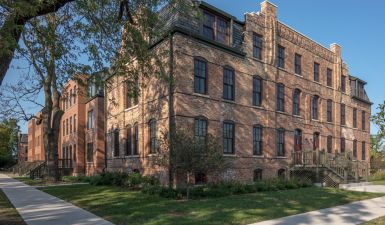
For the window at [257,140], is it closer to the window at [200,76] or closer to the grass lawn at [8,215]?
the window at [200,76]

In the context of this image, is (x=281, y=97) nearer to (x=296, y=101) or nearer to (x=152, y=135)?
(x=296, y=101)

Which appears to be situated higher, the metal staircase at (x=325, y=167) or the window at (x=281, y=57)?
the window at (x=281, y=57)

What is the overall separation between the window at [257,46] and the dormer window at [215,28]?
2.60 metres

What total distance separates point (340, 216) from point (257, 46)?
45.9 ft

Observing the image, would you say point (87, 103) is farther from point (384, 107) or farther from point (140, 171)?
point (384, 107)

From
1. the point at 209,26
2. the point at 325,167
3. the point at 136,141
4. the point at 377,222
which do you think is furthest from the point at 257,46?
the point at 377,222

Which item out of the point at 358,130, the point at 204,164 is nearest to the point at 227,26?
the point at 204,164

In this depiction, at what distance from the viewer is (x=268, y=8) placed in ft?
77.9

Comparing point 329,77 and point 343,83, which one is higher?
point 329,77

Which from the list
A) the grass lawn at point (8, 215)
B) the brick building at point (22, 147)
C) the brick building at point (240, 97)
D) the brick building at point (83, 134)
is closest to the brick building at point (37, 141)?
the brick building at point (83, 134)

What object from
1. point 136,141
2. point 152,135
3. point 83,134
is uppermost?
point 152,135

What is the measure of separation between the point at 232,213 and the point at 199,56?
10.1 m

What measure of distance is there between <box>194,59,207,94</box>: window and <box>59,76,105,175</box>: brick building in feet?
34.6

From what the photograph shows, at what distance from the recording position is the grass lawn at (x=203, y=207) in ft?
34.0
